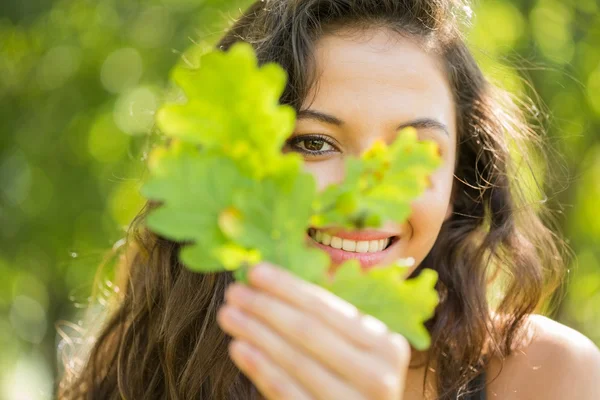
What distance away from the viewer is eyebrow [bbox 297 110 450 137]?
1624mm

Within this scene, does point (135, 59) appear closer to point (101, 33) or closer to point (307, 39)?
point (101, 33)

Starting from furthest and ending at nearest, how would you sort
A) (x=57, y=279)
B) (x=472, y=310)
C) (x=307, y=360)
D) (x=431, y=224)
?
(x=57, y=279)
(x=472, y=310)
(x=431, y=224)
(x=307, y=360)

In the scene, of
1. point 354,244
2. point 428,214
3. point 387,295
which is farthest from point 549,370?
point 387,295

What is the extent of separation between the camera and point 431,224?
1758mm

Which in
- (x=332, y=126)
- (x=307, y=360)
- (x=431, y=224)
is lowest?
(x=431, y=224)

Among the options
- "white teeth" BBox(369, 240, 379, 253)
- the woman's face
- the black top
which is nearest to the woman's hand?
the woman's face

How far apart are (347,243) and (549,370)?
0.71 meters

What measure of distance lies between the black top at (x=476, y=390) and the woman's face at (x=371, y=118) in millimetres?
433

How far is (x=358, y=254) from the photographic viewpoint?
165 cm

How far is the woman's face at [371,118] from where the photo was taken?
161cm

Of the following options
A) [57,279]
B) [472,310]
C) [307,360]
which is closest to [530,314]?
[472,310]

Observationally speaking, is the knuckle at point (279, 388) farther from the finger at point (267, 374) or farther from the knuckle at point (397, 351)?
the knuckle at point (397, 351)

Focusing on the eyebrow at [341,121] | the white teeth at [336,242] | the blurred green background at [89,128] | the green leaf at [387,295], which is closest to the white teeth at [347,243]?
the white teeth at [336,242]

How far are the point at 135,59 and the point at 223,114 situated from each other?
17.4 feet
